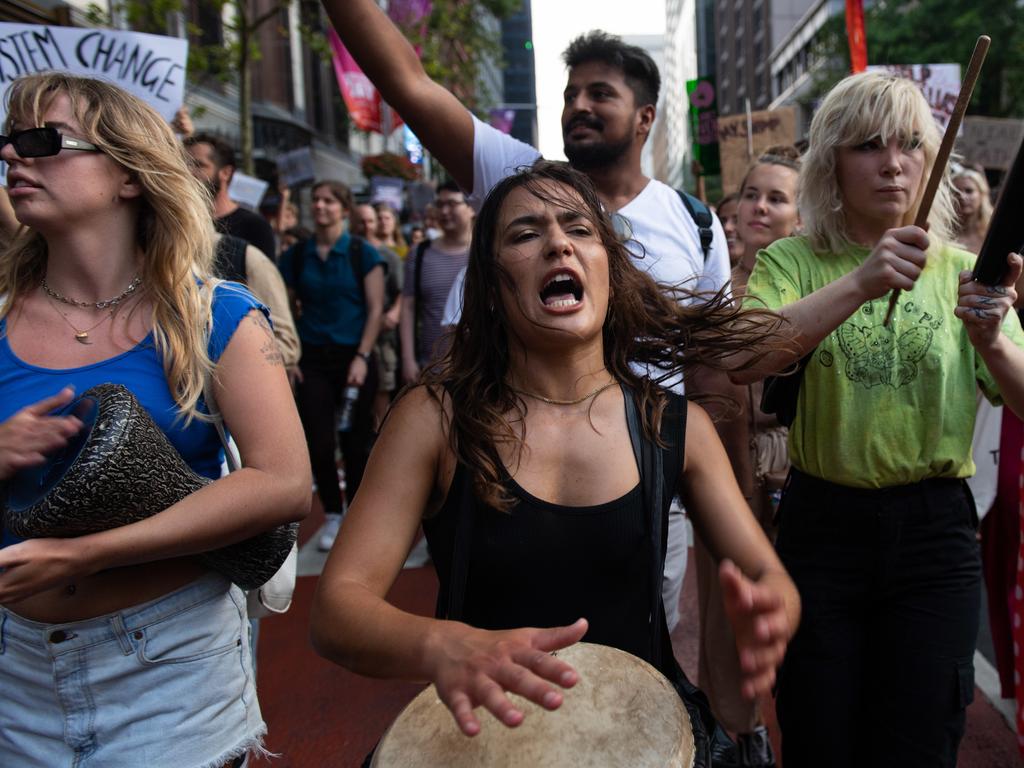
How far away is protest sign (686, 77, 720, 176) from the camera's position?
8.50 m

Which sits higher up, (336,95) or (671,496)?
(336,95)

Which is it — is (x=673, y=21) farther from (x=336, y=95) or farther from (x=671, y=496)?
(x=671, y=496)

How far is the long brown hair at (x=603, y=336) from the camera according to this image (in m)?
1.80

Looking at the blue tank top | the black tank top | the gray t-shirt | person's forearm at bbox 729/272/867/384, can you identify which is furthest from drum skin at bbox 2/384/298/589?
the gray t-shirt

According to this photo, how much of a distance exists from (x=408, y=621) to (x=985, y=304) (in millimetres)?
1500

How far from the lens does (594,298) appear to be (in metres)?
1.89

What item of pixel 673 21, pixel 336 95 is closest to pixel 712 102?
pixel 336 95

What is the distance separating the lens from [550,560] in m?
1.73

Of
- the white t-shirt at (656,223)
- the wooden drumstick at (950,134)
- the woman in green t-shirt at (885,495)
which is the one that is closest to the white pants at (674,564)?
the woman in green t-shirt at (885,495)

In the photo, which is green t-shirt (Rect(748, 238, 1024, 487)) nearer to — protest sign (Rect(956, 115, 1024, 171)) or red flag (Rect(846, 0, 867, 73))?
red flag (Rect(846, 0, 867, 73))

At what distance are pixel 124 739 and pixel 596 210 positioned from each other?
148cm

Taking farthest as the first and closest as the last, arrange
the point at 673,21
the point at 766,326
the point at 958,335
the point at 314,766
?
the point at 673,21 < the point at 314,766 < the point at 958,335 < the point at 766,326

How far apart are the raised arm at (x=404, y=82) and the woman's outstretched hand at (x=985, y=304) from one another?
55.1 inches

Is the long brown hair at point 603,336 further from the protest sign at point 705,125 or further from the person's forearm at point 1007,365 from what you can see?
the protest sign at point 705,125
